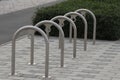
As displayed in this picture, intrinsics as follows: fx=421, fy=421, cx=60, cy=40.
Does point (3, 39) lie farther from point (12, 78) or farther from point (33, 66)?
point (12, 78)

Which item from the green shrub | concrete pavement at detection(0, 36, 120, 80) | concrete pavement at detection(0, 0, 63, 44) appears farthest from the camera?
concrete pavement at detection(0, 0, 63, 44)

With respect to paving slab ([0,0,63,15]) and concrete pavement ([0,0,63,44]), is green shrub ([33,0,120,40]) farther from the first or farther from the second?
paving slab ([0,0,63,15])

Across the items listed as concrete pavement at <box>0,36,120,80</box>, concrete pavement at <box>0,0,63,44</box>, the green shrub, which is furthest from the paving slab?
concrete pavement at <box>0,36,120,80</box>

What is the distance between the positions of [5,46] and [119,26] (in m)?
3.15

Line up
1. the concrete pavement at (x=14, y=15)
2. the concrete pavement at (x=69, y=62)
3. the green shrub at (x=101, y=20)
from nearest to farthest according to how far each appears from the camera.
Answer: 1. the concrete pavement at (x=69, y=62)
2. the green shrub at (x=101, y=20)
3. the concrete pavement at (x=14, y=15)

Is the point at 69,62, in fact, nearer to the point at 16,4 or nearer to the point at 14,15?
the point at 14,15

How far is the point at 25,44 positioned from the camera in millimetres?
10312

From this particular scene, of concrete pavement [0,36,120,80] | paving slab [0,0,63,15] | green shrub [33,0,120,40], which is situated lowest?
concrete pavement [0,36,120,80]

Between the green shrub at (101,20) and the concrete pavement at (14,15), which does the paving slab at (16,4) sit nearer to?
the concrete pavement at (14,15)

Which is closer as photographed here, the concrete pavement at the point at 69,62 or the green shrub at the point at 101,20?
the concrete pavement at the point at 69,62

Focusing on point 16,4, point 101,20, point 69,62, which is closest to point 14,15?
point 16,4

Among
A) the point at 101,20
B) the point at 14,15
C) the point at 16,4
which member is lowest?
the point at 101,20

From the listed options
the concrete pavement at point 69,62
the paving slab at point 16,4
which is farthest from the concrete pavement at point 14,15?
the concrete pavement at point 69,62

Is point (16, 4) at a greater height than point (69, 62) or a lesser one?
greater
